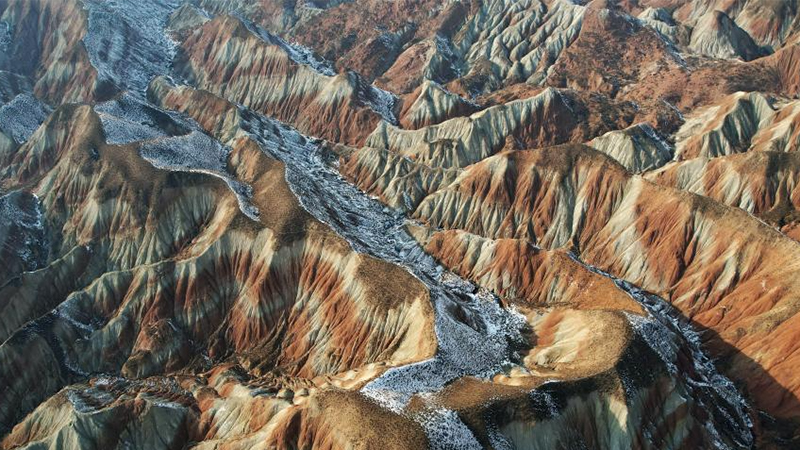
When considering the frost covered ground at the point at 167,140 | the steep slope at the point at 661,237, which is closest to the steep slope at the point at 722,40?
the steep slope at the point at 661,237

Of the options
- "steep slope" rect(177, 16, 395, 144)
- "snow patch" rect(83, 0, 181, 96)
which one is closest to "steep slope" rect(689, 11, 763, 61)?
"steep slope" rect(177, 16, 395, 144)

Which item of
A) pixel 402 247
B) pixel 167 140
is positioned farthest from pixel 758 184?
pixel 167 140

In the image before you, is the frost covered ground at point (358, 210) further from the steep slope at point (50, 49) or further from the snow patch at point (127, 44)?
the steep slope at point (50, 49)

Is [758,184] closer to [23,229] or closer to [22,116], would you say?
[23,229]

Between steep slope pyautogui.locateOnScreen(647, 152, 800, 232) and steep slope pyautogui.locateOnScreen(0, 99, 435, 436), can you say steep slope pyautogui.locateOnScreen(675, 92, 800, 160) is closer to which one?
steep slope pyautogui.locateOnScreen(647, 152, 800, 232)

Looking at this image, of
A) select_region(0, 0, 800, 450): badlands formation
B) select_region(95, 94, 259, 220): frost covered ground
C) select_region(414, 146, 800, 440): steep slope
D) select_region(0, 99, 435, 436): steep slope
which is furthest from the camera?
select_region(95, 94, 259, 220): frost covered ground

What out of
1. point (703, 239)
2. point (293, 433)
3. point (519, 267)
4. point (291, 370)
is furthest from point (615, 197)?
point (293, 433)

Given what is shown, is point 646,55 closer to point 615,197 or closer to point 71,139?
point 615,197

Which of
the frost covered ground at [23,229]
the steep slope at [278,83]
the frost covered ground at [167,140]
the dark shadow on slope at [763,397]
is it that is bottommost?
the frost covered ground at [23,229]
